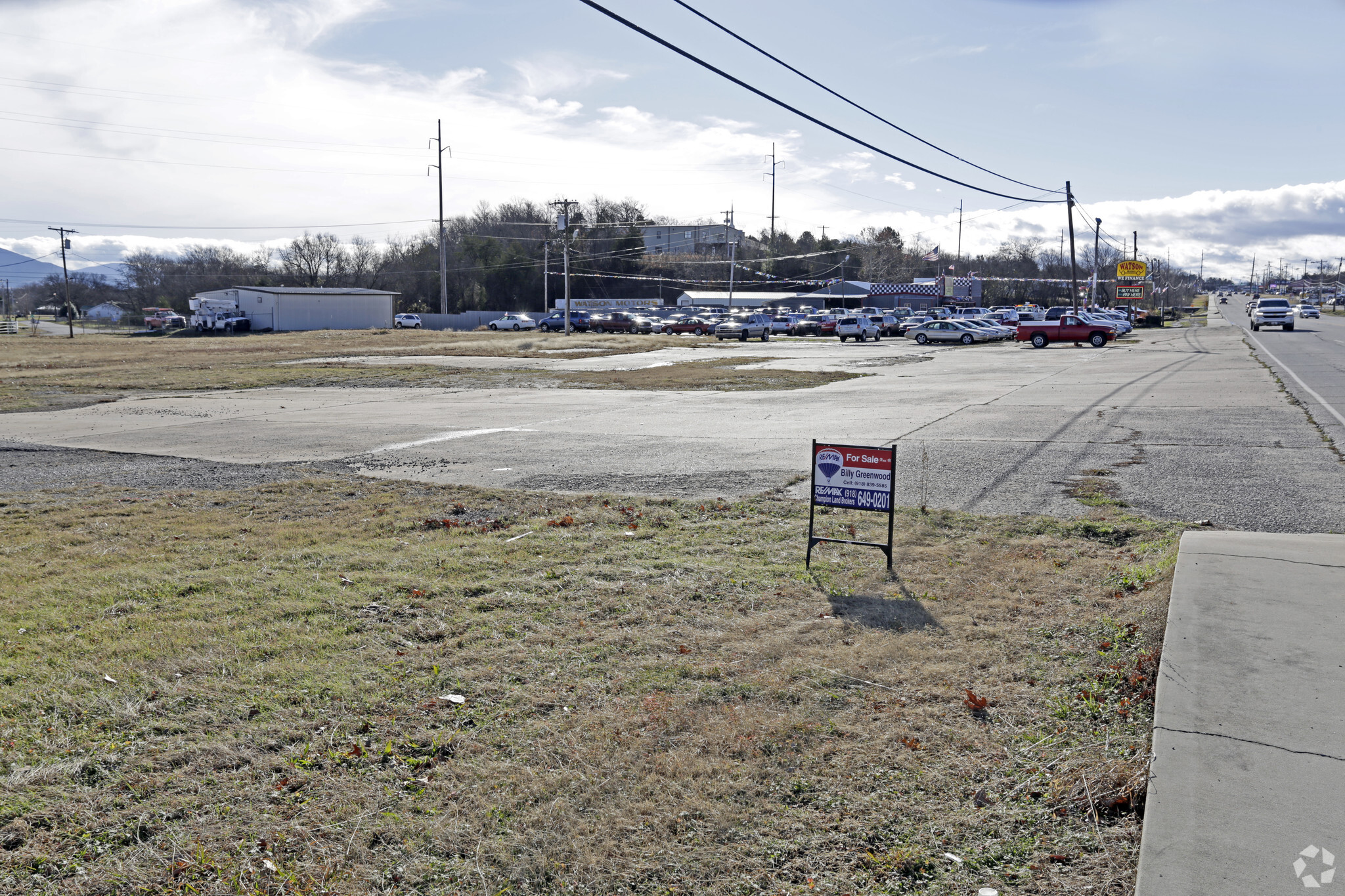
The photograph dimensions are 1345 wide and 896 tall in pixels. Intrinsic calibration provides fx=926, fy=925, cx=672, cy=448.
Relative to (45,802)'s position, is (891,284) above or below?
above

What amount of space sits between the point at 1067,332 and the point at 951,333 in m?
9.40

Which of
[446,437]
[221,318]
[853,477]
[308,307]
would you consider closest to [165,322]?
[221,318]

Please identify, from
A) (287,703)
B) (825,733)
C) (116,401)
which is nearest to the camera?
(825,733)

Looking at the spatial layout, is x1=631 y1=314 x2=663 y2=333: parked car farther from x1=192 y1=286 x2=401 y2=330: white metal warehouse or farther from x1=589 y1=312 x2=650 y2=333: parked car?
x1=192 y1=286 x2=401 y2=330: white metal warehouse

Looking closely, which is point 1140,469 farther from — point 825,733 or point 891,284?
point 891,284

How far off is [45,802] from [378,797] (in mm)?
1404

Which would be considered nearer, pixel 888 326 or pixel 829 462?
pixel 829 462

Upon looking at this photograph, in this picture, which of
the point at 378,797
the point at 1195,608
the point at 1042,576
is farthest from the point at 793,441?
the point at 378,797

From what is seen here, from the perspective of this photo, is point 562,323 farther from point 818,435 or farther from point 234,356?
point 818,435

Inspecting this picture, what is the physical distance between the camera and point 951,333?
5575cm

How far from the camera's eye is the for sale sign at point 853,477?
737 cm

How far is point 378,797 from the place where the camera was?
13.3ft

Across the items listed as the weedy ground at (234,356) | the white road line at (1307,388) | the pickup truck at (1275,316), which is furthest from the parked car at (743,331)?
the pickup truck at (1275,316)

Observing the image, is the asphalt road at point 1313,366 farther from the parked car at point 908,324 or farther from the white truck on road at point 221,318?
the white truck on road at point 221,318
